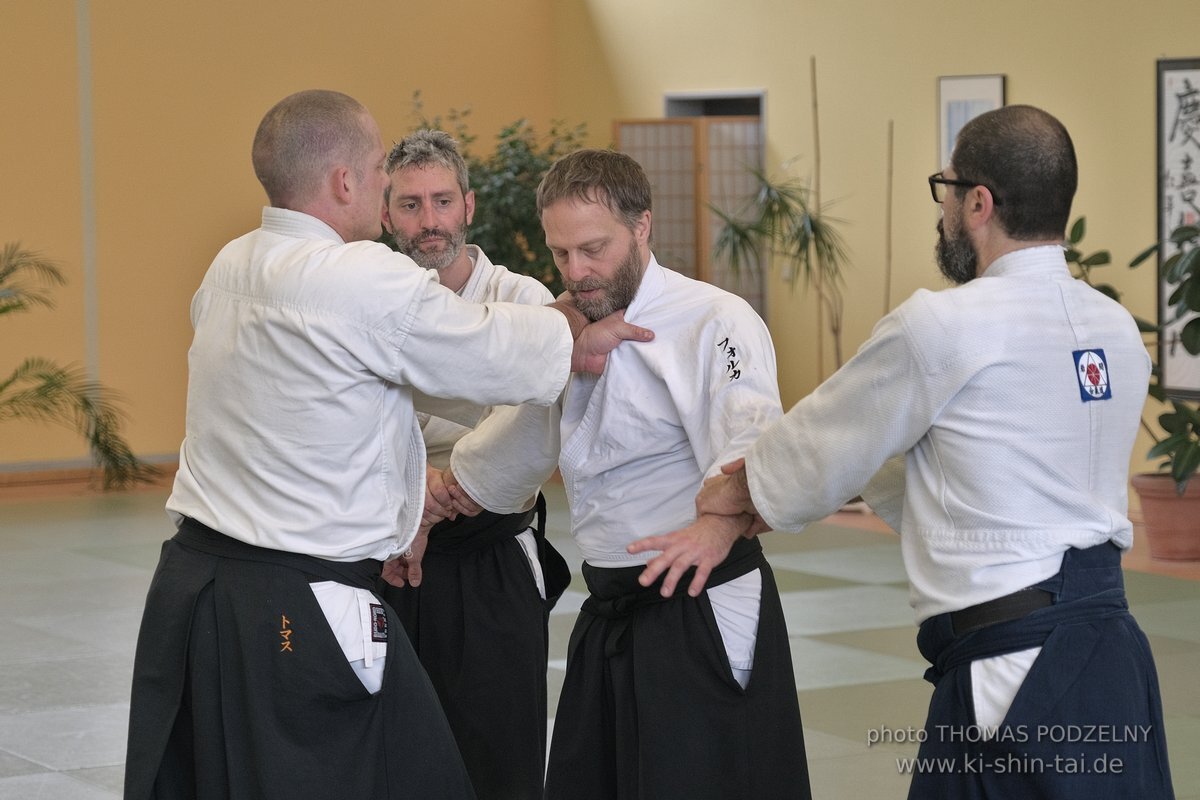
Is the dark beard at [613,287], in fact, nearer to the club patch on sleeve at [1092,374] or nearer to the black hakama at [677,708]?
the black hakama at [677,708]

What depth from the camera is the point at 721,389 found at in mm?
2539

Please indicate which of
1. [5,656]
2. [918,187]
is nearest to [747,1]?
[918,187]

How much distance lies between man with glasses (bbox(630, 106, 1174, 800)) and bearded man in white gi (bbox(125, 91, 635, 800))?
691 mm

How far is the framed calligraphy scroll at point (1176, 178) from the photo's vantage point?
8.02 m

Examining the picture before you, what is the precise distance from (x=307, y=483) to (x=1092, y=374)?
4.08ft

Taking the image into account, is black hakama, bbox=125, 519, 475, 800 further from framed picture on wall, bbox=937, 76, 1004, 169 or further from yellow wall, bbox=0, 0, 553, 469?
yellow wall, bbox=0, 0, 553, 469

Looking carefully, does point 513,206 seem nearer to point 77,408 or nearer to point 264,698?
point 77,408

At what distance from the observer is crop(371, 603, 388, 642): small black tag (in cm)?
250

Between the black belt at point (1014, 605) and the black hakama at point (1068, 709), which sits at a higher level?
the black belt at point (1014, 605)

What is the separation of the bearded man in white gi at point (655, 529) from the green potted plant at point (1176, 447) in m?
4.81

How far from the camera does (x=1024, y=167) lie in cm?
209

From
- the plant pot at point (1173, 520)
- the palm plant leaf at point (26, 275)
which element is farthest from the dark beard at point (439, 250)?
the palm plant leaf at point (26, 275)

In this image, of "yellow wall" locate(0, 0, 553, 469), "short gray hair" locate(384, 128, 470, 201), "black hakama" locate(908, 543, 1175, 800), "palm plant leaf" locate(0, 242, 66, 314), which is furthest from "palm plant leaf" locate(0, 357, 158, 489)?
"black hakama" locate(908, 543, 1175, 800)

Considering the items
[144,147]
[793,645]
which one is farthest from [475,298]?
[144,147]
